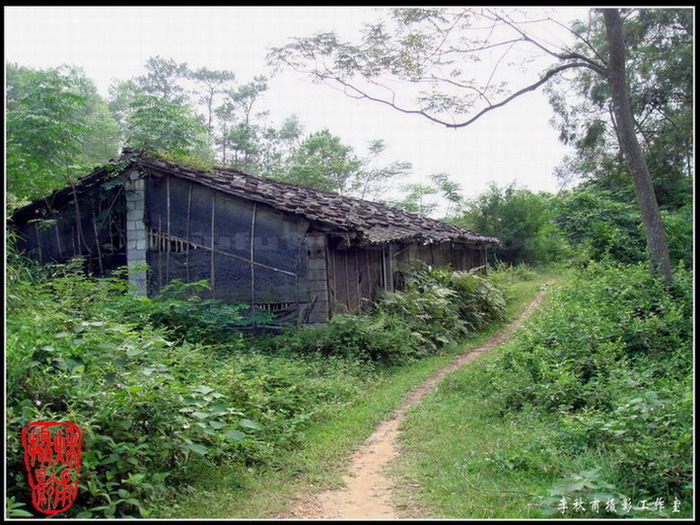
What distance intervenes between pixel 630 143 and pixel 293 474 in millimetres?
9036

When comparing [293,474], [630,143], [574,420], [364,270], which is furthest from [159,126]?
[574,420]

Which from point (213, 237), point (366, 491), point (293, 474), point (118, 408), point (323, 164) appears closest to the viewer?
point (118, 408)

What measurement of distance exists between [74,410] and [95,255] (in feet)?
32.1

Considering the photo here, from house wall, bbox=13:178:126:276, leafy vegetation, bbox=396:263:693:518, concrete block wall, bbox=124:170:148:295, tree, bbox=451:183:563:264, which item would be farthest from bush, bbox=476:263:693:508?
tree, bbox=451:183:563:264

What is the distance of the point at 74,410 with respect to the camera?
4.42 metres

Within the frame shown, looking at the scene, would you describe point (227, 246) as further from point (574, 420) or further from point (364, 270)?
point (574, 420)

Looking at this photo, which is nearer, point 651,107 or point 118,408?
point 118,408

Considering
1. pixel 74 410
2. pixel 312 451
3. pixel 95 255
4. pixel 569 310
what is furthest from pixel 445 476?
pixel 95 255

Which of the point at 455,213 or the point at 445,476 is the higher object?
the point at 455,213

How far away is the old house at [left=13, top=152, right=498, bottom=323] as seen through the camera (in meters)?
11.7

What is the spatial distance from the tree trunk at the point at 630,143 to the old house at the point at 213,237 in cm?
535

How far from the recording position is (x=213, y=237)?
12391 mm

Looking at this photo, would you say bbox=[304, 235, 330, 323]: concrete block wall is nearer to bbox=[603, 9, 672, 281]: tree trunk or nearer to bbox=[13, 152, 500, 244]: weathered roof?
bbox=[13, 152, 500, 244]: weathered roof

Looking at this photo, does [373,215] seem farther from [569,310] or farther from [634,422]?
[634,422]
